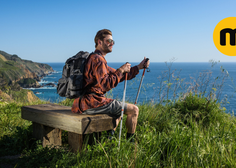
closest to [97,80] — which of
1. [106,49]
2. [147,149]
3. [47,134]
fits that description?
[106,49]

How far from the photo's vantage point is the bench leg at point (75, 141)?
3219 millimetres

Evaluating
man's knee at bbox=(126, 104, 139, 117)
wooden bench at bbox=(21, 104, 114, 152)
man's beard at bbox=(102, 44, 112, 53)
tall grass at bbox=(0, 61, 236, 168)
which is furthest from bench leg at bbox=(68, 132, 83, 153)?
man's beard at bbox=(102, 44, 112, 53)

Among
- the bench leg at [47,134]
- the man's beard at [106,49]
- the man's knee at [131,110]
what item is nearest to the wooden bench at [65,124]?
the bench leg at [47,134]

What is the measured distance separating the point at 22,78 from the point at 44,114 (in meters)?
45.4

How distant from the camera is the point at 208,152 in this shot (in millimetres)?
2645

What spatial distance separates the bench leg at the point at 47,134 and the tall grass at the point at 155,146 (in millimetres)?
134

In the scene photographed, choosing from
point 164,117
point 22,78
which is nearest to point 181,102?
point 164,117

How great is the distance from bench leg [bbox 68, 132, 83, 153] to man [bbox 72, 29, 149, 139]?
36 centimetres

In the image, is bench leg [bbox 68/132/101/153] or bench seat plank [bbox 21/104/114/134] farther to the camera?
→ bench leg [bbox 68/132/101/153]

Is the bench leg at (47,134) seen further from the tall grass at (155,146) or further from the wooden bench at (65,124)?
the tall grass at (155,146)

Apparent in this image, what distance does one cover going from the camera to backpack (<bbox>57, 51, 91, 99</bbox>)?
10.2 ft

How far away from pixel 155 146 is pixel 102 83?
3.59ft

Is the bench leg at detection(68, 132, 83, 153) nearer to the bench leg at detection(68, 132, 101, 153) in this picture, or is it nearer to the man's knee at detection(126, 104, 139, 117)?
the bench leg at detection(68, 132, 101, 153)

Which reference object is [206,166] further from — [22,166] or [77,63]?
[22,166]
